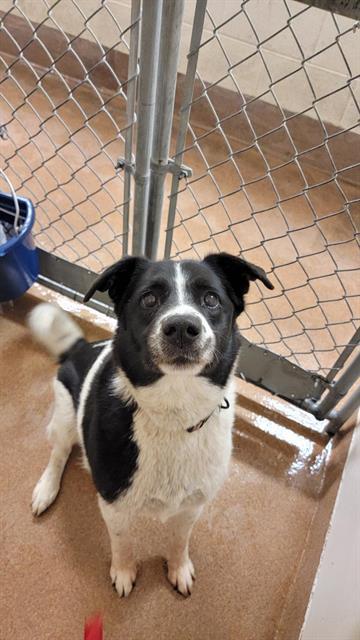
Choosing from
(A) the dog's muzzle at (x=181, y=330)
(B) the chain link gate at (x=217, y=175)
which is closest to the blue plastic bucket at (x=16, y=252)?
(B) the chain link gate at (x=217, y=175)

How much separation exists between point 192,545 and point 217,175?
1978 mm

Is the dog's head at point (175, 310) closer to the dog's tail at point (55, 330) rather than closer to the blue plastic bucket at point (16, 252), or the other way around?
the dog's tail at point (55, 330)

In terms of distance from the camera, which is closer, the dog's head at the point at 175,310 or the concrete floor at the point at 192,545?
the dog's head at the point at 175,310

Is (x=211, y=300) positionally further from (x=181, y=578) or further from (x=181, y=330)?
(x=181, y=578)

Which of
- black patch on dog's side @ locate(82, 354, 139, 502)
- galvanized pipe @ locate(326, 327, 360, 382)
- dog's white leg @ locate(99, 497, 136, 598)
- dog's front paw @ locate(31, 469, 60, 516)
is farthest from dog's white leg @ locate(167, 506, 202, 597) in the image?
galvanized pipe @ locate(326, 327, 360, 382)

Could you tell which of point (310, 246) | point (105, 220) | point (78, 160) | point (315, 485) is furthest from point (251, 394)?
point (78, 160)

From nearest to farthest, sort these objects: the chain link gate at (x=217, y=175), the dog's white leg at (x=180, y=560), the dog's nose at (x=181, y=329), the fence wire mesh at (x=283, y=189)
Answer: the dog's nose at (x=181, y=329) → the dog's white leg at (x=180, y=560) → the chain link gate at (x=217, y=175) → the fence wire mesh at (x=283, y=189)

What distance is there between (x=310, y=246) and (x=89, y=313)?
1.21 metres

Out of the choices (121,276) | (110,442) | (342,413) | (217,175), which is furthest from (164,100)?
(217,175)

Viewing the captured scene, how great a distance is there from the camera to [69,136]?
204cm

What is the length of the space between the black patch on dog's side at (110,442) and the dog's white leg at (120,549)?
57mm

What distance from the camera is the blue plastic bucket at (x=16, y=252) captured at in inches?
67.8

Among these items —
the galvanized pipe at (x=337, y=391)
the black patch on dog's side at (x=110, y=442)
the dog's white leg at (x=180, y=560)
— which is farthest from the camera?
the galvanized pipe at (x=337, y=391)

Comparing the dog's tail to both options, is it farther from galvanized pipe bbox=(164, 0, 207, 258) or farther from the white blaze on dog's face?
the white blaze on dog's face
